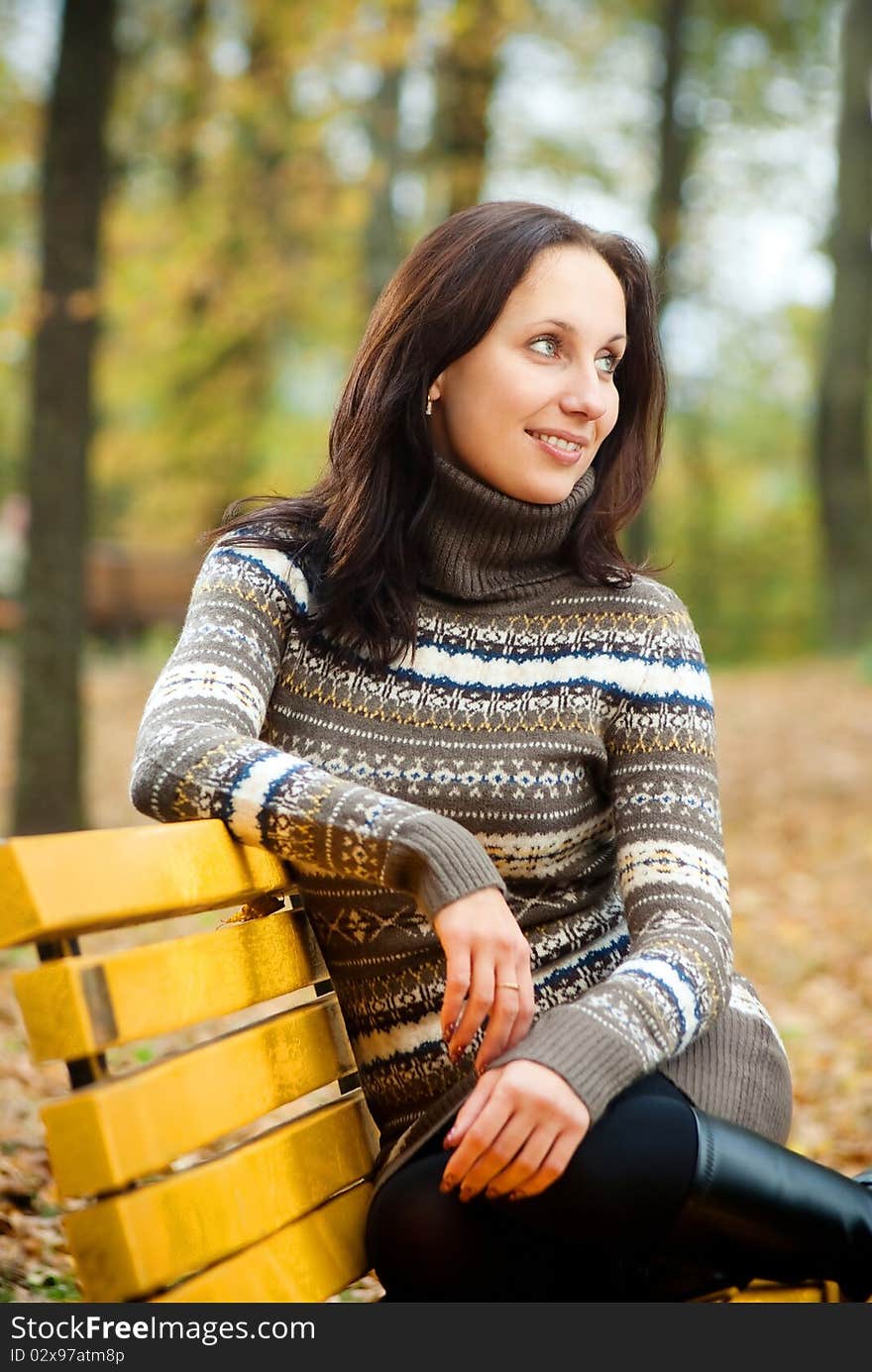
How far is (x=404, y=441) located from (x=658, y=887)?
773mm

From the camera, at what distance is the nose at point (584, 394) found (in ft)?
Result: 7.00

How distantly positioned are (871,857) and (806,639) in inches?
589

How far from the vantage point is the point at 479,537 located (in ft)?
7.09

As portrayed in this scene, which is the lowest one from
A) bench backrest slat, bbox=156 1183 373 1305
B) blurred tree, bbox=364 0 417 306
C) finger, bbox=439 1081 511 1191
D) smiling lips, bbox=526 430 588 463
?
bench backrest slat, bbox=156 1183 373 1305

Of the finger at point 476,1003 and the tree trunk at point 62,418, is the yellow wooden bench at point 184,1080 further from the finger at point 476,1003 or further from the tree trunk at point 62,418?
the tree trunk at point 62,418

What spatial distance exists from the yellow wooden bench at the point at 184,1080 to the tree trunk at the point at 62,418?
4747 mm

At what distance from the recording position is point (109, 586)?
17.6 meters

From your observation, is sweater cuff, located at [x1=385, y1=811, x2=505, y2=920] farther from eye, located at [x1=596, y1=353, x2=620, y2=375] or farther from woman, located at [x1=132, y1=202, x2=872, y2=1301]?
eye, located at [x1=596, y1=353, x2=620, y2=375]

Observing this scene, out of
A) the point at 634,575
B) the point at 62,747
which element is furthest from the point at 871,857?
the point at 634,575

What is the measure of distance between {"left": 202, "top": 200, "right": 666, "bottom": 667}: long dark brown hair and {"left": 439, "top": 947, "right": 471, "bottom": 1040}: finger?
58 cm

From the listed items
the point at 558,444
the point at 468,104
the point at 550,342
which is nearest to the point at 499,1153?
the point at 558,444

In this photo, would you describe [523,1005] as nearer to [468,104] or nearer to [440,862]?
[440,862]

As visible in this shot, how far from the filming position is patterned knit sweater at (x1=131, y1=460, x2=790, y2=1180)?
6.08 feet

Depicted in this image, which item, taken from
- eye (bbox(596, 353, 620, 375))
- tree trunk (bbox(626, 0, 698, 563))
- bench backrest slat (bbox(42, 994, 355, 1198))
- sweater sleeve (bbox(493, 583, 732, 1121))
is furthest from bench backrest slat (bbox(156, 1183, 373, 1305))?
tree trunk (bbox(626, 0, 698, 563))
